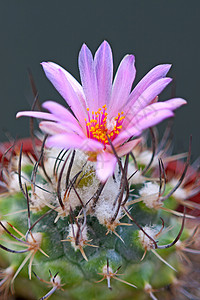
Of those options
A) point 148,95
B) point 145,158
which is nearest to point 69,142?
point 148,95

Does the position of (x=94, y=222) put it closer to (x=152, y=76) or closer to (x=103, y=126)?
(x=103, y=126)

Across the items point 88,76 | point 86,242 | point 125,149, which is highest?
point 88,76

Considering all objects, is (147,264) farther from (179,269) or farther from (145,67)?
(145,67)

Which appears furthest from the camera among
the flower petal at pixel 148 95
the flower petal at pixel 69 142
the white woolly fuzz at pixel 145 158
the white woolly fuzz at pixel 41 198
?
the white woolly fuzz at pixel 145 158

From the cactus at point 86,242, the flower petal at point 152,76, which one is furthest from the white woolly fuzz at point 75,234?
the flower petal at point 152,76

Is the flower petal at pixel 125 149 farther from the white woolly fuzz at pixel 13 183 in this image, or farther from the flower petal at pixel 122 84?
the white woolly fuzz at pixel 13 183

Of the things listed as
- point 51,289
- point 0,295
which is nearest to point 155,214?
point 51,289
